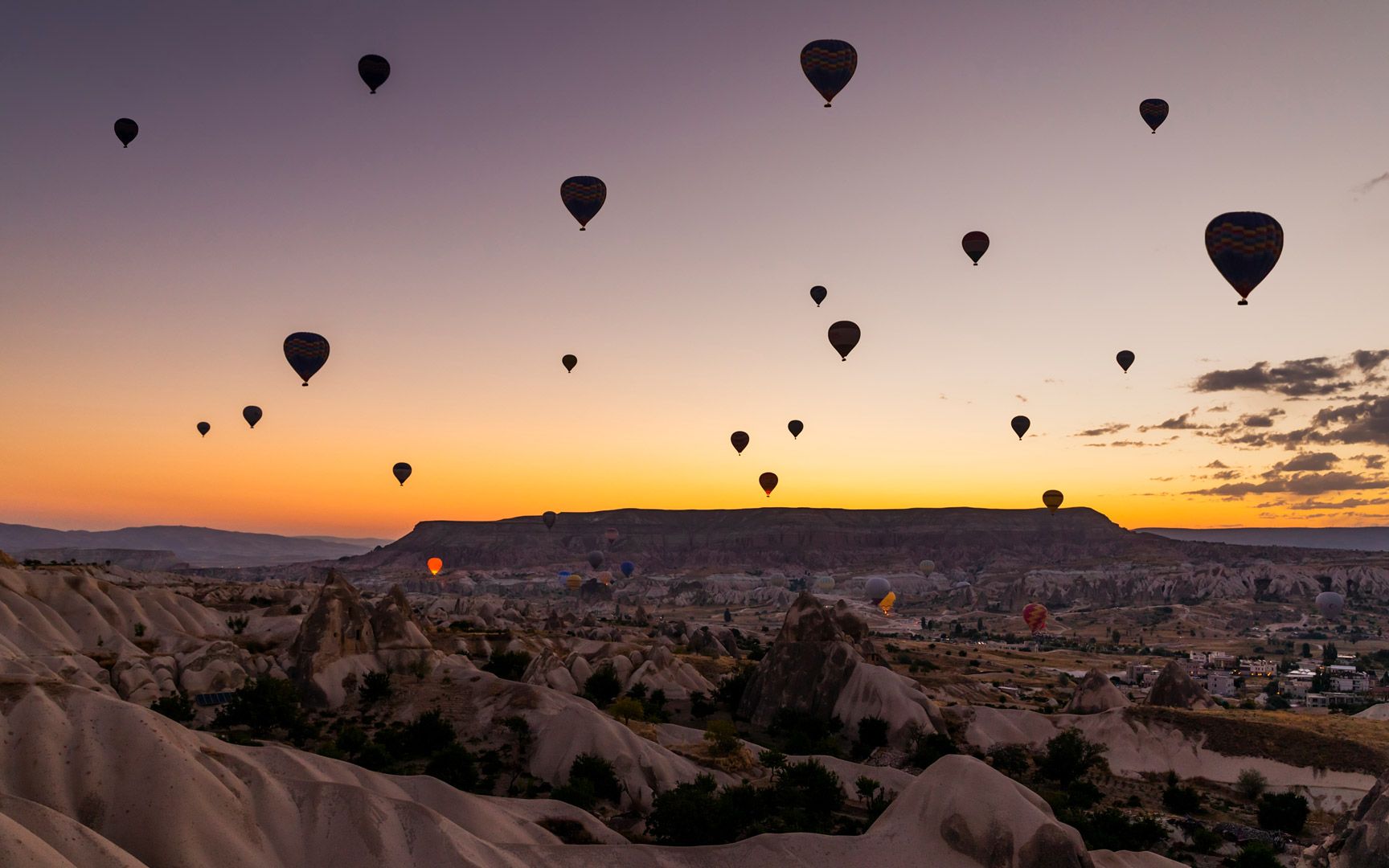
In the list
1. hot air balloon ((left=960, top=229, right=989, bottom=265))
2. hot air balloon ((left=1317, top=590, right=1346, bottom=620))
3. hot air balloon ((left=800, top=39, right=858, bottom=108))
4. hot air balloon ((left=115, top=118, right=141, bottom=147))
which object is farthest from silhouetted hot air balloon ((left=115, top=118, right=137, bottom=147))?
hot air balloon ((left=1317, top=590, right=1346, bottom=620))

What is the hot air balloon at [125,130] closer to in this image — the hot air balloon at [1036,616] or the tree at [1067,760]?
the tree at [1067,760]

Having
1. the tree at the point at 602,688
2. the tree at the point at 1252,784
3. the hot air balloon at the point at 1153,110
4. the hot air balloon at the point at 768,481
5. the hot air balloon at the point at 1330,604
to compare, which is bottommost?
the hot air balloon at the point at 1330,604

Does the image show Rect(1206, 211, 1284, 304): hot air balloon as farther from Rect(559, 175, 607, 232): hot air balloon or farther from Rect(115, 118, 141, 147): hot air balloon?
Rect(115, 118, 141, 147): hot air balloon

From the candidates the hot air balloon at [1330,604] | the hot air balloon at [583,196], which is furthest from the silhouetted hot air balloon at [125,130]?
the hot air balloon at [1330,604]

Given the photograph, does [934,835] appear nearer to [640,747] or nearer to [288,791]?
[640,747]

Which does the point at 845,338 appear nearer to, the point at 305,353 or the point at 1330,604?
the point at 305,353
